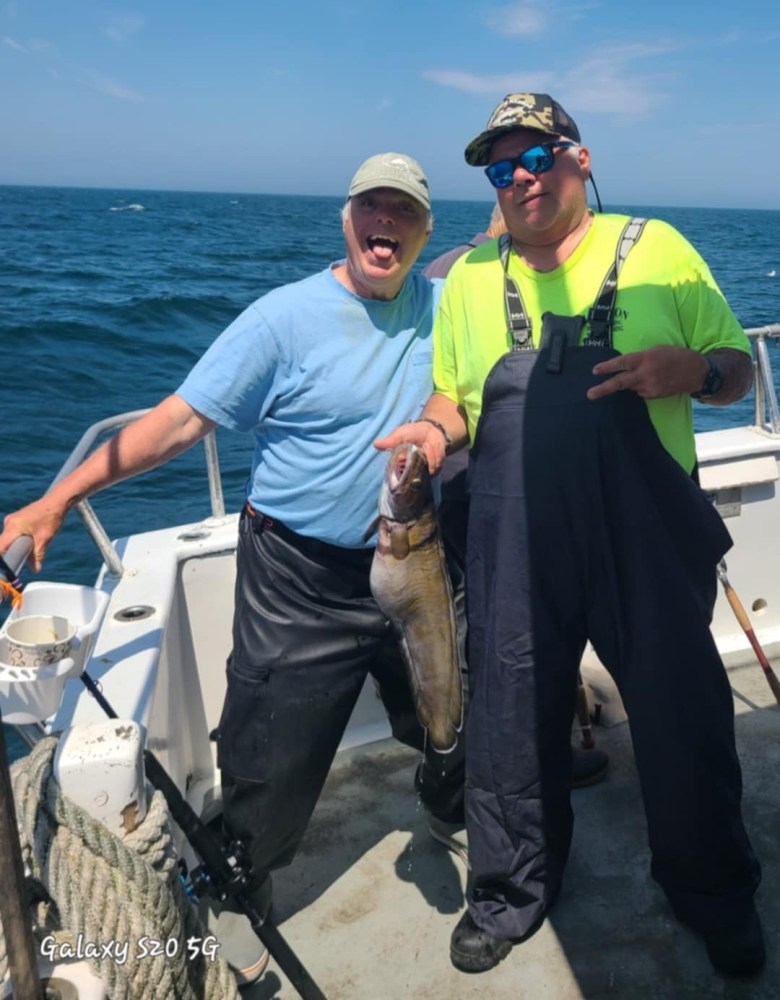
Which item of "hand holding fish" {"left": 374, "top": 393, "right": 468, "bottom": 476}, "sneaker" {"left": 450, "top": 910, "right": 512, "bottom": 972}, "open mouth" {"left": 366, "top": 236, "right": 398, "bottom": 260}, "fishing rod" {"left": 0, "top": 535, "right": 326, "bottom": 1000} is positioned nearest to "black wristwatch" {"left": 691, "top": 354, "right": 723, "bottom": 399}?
"hand holding fish" {"left": 374, "top": 393, "right": 468, "bottom": 476}

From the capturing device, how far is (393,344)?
9.17ft

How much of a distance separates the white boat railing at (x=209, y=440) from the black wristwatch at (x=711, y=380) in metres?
1.65

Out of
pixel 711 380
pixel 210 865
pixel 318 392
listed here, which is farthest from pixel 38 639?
pixel 711 380

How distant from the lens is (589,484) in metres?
2.52

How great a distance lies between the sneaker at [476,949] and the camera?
290 cm

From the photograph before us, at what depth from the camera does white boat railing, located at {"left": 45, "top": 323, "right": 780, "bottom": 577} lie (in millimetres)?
3201

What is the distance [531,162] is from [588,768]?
2496mm

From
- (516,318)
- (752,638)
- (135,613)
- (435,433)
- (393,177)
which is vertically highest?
(393,177)

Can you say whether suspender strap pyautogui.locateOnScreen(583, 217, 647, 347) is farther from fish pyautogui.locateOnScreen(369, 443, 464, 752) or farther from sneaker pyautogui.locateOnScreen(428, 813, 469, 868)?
sneaker pyautogui.locateOnScreen(428, 813, 469, 868)

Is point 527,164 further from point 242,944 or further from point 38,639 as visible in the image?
point 242,944

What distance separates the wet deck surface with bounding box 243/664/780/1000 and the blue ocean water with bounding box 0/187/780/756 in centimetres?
571

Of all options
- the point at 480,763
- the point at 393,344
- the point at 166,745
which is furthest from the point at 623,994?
the point at 393,344

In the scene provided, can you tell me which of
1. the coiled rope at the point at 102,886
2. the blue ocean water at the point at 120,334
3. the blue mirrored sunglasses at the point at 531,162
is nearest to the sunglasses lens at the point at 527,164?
the blue mirrored sunglasses at the point at 531,162

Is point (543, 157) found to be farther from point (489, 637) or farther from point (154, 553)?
point (154, 553)
